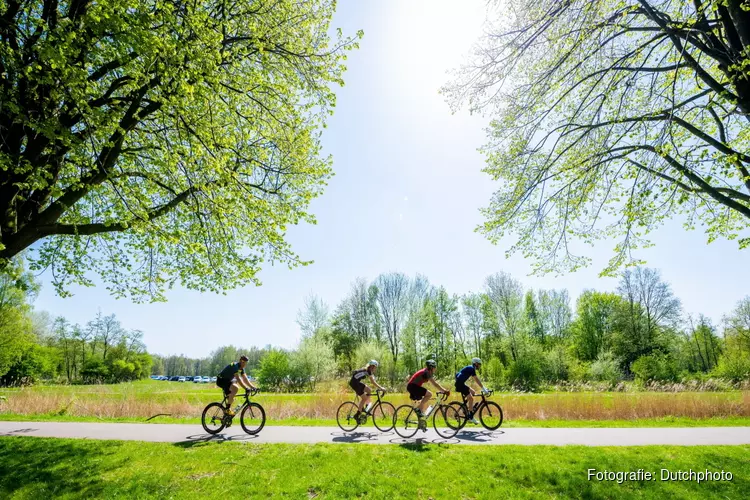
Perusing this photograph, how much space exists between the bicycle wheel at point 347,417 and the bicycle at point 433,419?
1326 mm

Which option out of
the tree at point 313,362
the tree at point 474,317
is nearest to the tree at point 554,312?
the tree at point 474,317

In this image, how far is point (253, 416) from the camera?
982 centimetres

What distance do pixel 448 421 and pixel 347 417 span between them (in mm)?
2834

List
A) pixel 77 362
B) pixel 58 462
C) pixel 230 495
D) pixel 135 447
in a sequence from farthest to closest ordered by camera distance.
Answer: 1. pixel 77 362
2. pixel 135 447
3. pixel 58 462
4. pixel 230 495

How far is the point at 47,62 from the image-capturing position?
5848 mm

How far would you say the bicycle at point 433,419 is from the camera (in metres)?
9.41

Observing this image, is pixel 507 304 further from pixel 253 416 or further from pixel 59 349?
pixel 59 349

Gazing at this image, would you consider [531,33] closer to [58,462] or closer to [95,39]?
[95,39]

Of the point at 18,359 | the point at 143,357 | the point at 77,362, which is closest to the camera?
the point at 18,359

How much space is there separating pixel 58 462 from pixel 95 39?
26.2 feet

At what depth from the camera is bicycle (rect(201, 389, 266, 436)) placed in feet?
30.9

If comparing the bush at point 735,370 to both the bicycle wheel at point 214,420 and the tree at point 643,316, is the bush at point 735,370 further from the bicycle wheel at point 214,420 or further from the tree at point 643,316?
the bicycle wheel at point 214,420

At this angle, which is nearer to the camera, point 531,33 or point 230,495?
point 230,495

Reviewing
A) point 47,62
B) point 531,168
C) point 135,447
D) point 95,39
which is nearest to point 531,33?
point 531,168
